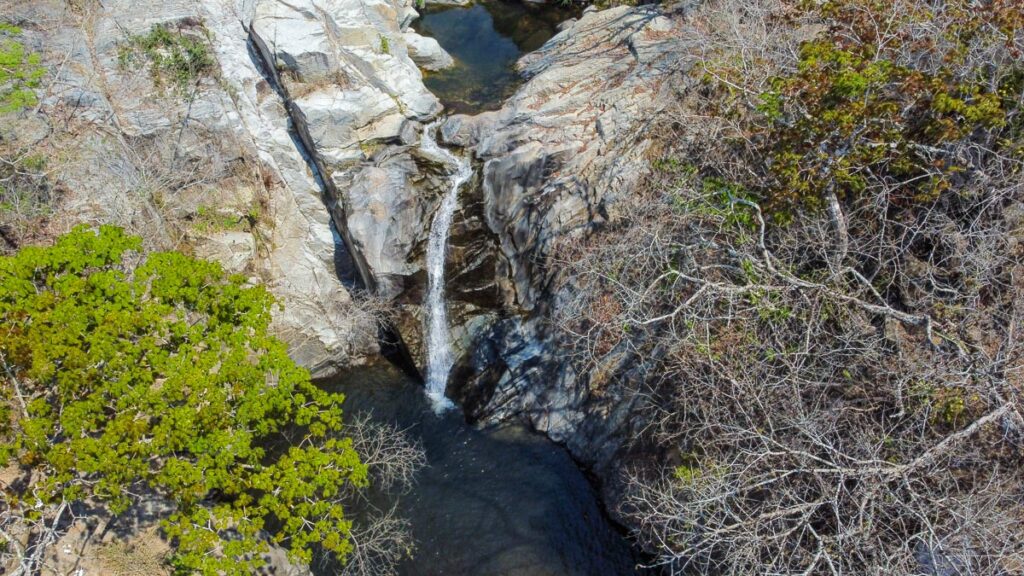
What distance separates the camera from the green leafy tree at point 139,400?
9.41 metres

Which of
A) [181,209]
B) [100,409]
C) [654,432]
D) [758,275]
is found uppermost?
[181,209]

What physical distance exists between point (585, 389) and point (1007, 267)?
8090mm

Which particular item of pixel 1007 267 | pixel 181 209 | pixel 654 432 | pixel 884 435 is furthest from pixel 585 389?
pixel 181 209

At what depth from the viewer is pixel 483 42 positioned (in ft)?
78.1

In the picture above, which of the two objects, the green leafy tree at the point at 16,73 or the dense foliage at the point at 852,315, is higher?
the green leafy tree at the point at 16,73

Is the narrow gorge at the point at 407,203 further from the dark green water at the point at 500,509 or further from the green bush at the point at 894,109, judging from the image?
the green bush at the point at 894,109

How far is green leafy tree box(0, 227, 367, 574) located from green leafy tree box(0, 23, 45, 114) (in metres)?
7.96

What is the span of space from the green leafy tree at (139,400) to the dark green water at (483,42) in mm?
12038

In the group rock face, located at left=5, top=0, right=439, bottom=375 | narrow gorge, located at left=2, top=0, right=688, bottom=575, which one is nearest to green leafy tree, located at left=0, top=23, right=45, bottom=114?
rock face, located at left=5, top=0, right=439, bottom=375

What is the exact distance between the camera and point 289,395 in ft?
34.7

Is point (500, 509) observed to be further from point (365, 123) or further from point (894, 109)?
point (365, 123)

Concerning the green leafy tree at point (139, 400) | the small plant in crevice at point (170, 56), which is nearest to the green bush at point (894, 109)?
the green leafy tree at point (139, 400)

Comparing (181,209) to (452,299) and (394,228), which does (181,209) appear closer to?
(394,228)

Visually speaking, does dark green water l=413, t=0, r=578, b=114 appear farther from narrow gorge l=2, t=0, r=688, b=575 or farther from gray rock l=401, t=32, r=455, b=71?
narrow gorge l=2, t=0, r=688, b=575
